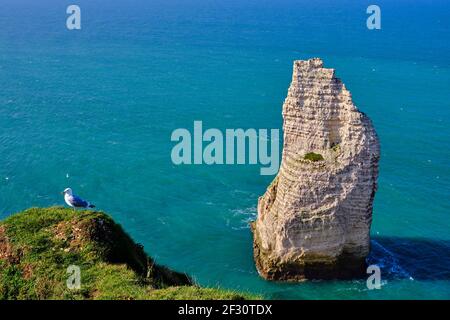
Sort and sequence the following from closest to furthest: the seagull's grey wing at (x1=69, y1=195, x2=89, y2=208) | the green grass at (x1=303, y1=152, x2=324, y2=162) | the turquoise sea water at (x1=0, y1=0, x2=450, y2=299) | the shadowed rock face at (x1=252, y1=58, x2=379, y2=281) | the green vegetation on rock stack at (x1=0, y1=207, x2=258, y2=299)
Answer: the green vegetation on rock stack at (x1=0, y1=207, x2=258, y2=299), the seagull's grey wing at (x1=69, y1=195, x2=89, y2=208), the shadowed rock face at (x1=252, y1=58, x2=379, y2=281), the green grass at (x1=303, y1=152, x2=324, y2=162), the turquoise sea water at (x1=0, y1=0, x2=450, y2=299)

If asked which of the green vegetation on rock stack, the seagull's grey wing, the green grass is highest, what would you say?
the green grass

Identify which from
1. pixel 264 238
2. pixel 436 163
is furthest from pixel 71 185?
pixel 436 163

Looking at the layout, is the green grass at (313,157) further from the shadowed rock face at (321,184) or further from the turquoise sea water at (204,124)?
the turquoise sea water at (204,124)

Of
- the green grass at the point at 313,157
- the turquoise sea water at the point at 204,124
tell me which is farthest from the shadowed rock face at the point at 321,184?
the turquoise sea water at the point at 204,124

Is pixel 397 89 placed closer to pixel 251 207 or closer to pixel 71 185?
pixel 251 207

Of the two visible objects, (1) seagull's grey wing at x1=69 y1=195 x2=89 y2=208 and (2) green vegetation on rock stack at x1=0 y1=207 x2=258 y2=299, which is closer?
(2) green vegetation on rock stack at x1=0 y1=207 x2=258 y2=299

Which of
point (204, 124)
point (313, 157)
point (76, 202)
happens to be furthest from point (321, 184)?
point (204, 124)

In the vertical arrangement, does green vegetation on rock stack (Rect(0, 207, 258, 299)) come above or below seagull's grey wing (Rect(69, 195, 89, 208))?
below

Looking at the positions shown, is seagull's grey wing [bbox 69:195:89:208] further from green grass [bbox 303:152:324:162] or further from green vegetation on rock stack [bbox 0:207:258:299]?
green grass [bbox 303:152:324:162]

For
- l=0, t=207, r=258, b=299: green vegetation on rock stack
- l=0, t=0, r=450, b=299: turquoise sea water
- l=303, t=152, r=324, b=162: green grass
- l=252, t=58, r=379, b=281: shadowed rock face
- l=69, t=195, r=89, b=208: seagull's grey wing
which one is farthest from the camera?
l=0, t=0, r=450, b=299: turquoise sea water

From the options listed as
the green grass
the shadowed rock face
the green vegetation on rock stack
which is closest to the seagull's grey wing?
the green vegetation on rock stack
